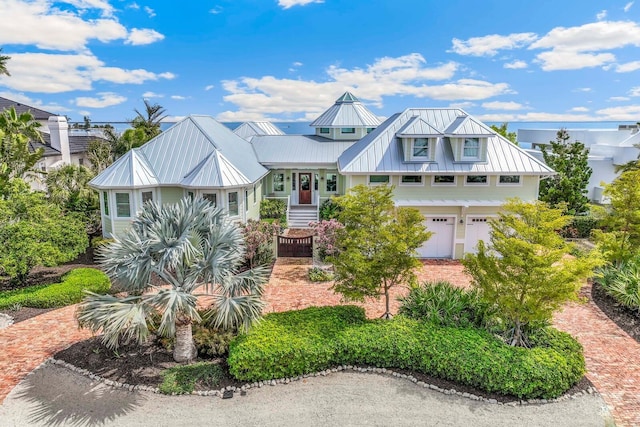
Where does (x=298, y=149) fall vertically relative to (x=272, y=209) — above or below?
above

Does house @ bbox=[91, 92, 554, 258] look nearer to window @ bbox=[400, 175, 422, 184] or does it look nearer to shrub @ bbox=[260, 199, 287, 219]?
window @ bbox=[400, 175, 422, 184]

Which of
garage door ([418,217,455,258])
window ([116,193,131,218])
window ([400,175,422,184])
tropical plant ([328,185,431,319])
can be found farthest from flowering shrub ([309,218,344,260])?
window ([116,193,131,218])

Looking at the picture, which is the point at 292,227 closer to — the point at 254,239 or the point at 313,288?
the point at 254,239

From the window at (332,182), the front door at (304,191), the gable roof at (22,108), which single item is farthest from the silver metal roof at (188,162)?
the gable roof at (22,108)

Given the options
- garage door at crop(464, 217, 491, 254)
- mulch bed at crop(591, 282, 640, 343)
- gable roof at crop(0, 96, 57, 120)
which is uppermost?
gable roof at crop(0, 96, 57, 120)

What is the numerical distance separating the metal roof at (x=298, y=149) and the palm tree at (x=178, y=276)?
15.9 meters

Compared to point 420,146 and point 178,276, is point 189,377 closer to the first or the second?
point 178,276

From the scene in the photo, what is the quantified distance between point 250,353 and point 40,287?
445 inches

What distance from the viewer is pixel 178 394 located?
9.88 meters

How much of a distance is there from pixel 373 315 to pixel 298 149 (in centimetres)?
1673

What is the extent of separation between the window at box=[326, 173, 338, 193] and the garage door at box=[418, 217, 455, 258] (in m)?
8.27

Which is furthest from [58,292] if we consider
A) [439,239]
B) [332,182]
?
[439,239]

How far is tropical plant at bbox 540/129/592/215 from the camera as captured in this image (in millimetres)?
25906

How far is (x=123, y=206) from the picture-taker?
67.3ft
